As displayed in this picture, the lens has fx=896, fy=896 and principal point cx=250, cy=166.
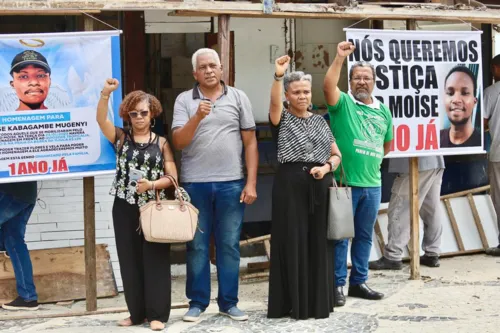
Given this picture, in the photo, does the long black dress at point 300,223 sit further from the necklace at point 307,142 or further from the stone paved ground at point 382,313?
the stone paved ground at point 382,313

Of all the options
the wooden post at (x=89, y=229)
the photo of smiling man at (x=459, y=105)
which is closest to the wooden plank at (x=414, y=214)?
the photo of smiling man at (x=459, y=105)

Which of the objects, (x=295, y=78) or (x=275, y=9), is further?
(x=275, y=9)

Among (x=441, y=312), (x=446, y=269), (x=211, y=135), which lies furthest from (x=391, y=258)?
(x=211, y=135)

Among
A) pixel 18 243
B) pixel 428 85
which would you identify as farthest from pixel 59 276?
pixel 428 85

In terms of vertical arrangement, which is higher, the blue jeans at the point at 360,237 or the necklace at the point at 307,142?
the necklace at the point at 307,142

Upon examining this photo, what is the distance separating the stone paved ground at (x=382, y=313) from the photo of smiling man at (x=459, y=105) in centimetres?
129

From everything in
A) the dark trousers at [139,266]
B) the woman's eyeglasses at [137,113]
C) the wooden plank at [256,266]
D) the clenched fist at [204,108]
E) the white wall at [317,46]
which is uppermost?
the white wall at [317,46]

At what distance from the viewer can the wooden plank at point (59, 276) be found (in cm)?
764

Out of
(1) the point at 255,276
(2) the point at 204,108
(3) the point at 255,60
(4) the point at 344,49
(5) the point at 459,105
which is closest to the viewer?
(2) the point at 204,108

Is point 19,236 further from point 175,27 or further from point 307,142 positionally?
point 175,27

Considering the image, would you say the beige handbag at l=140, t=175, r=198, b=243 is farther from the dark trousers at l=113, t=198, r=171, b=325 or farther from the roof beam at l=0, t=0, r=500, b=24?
the roof beam at l=0, t=0, r=500, b=24

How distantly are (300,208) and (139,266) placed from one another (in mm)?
1258

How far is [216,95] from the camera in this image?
6648 mm

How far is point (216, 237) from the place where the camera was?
6.74 metres
